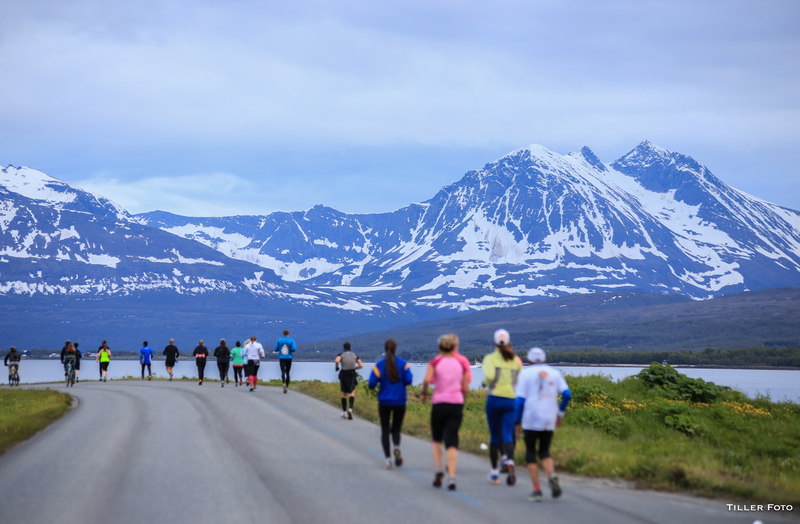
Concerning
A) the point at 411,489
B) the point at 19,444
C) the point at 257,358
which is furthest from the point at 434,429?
the point at 257,358

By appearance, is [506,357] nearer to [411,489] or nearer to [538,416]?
[538,416]

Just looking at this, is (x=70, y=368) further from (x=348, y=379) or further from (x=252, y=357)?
(x=348, y=379)

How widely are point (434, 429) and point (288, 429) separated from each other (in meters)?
7.48

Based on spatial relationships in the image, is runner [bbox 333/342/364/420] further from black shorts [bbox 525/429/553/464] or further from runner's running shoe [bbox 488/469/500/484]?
black shorts [bbox 525/429/553/464]

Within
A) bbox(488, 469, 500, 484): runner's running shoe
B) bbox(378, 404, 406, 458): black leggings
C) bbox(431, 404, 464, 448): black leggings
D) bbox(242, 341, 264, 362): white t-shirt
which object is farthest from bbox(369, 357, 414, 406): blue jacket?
bbox(242, 341, 264, 362): white t-shirt

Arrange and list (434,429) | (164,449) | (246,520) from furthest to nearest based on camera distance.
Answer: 1. (164,449)
2. (434,429)
3. (246,520)

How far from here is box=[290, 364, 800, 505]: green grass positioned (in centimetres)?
1346

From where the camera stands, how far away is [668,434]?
2275cm

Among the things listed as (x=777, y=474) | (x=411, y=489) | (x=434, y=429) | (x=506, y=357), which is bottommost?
(x=777, y=474)

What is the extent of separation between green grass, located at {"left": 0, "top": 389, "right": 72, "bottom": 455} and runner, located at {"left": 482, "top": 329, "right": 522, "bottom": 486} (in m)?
10.4

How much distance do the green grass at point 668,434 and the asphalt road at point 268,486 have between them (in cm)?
89

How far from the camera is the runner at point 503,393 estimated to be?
41.5ft

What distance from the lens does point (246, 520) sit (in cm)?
957

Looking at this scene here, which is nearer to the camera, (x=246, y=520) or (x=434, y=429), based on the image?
(x=246, y=520)
